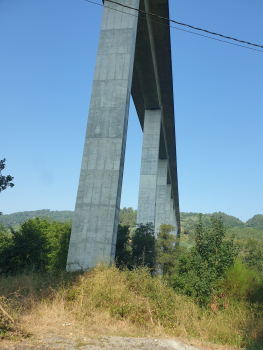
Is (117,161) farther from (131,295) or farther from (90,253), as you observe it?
(131,295)

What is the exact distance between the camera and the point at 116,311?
7.09m

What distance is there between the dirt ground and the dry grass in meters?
0.40

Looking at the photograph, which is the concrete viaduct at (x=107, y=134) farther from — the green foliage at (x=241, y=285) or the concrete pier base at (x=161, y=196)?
the concrete pier base at (x=161, y=196)

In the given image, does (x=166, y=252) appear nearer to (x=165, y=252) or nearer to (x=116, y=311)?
(x=165, y=252)

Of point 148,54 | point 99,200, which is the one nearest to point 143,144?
point 148,54

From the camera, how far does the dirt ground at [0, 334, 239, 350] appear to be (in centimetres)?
462

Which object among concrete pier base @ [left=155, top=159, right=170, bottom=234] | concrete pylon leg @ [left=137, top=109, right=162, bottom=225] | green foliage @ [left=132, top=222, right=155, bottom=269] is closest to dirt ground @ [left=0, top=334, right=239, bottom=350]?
green foliage @ [left=132, top=222, right=155, bottom=269]

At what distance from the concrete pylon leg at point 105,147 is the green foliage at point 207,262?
3416 mm

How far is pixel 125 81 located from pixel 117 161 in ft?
13.2

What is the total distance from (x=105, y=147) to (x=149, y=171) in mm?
12407

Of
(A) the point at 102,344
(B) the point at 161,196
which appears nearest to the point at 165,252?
(B) the point at 161,196

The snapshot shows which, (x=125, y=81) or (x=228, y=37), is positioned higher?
(x=125, y=81)

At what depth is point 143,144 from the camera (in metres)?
25.2

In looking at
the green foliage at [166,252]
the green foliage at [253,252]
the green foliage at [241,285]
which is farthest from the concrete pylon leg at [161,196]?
the green foliage at [241,285]
